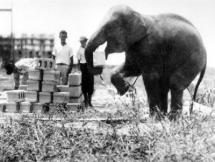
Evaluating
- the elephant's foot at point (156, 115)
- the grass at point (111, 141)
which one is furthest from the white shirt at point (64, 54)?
the grass at point (111, 141)

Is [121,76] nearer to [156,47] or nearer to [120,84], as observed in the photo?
[120,84]

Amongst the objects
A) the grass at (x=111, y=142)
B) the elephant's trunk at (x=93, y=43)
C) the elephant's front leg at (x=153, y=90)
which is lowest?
the grass at (x=111, y=142)

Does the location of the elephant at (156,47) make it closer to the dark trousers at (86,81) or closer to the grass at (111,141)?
the grass at (111,141)

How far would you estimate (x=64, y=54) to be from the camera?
10.2 m

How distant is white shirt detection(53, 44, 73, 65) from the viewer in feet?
33.6

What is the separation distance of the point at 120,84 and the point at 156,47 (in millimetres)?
885

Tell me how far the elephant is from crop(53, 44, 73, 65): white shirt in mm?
3517

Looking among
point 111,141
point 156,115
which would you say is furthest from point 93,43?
point 111,141

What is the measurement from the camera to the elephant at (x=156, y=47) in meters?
6.61

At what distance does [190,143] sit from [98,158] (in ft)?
3.06

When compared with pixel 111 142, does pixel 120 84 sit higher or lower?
higher

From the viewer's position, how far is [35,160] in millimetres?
4801

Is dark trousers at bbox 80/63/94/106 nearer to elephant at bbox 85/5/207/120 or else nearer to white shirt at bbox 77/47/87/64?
white shirt at bbox 77/47/87/64

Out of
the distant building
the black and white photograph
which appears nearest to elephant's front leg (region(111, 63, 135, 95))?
the black and white photograph
